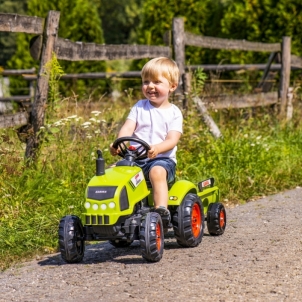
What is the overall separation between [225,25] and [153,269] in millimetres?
11682

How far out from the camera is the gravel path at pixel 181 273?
402 cm

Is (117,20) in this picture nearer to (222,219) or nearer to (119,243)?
(222,219)

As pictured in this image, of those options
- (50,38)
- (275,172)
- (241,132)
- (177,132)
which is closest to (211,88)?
(241,132)

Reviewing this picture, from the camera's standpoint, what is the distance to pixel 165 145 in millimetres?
5086

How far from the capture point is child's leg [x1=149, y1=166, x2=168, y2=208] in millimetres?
4905

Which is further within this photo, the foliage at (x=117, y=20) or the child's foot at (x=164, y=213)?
the foliage at (x=117, y=20)

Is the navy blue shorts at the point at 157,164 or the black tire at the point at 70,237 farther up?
the navy blue shorts at the point at 157,164

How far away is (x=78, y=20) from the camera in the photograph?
1708 centimetres

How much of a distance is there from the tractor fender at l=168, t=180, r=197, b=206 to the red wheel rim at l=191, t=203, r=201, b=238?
0.41 feet

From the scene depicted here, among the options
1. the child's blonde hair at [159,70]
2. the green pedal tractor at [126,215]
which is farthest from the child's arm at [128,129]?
the child's blonde hair at [159,70]

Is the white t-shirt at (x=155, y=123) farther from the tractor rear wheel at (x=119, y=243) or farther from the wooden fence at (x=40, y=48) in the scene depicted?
the wooden fence at (x=40, y=48)

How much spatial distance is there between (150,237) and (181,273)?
12.3 inches

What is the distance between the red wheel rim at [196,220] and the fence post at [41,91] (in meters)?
2.06

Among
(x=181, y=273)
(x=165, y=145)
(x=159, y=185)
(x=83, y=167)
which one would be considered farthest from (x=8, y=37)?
(x=181, y=273)
